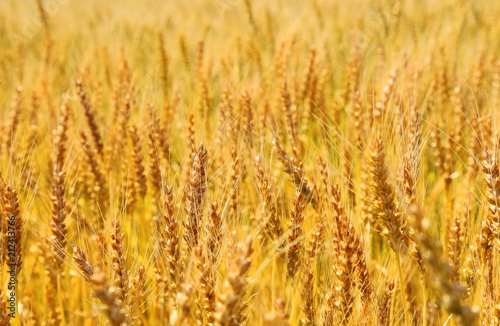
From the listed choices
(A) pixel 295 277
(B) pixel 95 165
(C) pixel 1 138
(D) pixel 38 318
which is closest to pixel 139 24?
(C) pixel 1 138

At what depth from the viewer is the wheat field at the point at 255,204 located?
3.34ft

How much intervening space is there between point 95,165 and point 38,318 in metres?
0.64

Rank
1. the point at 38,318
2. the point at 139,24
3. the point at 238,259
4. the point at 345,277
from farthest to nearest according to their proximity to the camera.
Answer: the point at 139,24, the point at 38,318, the point at 345,277, the point at 238,259

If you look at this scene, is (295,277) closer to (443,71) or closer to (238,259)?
(238,259)

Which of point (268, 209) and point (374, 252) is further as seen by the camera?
point (374, 252)

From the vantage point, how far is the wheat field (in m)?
1.02

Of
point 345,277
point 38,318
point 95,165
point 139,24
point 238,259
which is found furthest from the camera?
point 139,24

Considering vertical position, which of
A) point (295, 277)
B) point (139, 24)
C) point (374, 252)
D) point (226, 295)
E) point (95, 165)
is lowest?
point (374, 252)

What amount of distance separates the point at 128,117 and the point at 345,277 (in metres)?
1.34

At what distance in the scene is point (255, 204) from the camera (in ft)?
5.32

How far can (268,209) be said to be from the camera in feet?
3.85

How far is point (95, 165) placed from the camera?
1735mm

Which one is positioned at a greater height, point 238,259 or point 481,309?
point 238,259

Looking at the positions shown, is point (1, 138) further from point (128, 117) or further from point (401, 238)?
point (401, 238)
